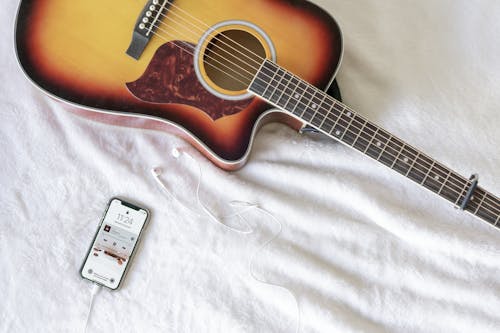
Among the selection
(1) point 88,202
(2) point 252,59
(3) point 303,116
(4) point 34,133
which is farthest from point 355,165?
(4) point 34,133

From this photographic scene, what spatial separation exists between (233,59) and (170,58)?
0.37 feet

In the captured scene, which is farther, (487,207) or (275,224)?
(275,224)

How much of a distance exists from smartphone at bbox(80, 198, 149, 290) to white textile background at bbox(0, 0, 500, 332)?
18 mm

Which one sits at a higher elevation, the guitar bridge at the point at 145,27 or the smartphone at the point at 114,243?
the guitar bridge at the point at 145,27

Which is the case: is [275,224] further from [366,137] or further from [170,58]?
[170,58]

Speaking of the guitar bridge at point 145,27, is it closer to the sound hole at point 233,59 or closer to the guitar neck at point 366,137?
the sound hole at point 233,59

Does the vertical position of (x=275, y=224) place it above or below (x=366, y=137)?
below

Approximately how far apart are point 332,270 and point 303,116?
306 millimetres

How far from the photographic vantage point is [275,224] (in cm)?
99

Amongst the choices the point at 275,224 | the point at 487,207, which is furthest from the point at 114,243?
the point at 487,207

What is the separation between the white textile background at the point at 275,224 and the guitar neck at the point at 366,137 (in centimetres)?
11

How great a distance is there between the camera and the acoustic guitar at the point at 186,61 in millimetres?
899

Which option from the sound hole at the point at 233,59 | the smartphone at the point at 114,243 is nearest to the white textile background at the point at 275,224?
the smartphone at the point at 114,243

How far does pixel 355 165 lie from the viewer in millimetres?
1003
